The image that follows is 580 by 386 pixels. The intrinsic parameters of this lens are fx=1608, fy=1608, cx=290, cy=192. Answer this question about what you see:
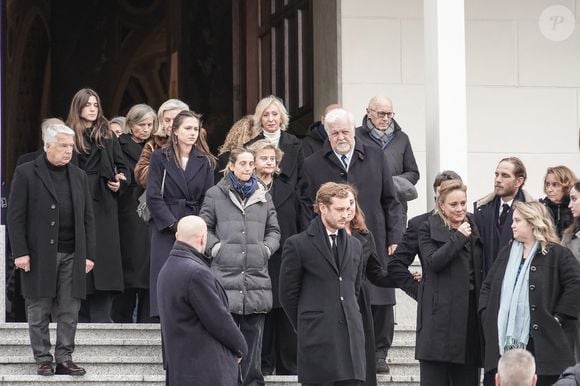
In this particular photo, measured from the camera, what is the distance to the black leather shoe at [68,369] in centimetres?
1147

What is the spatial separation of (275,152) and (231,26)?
6.98 metres

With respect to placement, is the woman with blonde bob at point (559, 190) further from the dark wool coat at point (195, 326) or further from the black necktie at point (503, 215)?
the dark wool coat at point (195, 326)

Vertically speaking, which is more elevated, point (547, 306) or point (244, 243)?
point (244, 243)

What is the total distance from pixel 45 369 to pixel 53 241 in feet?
3.05

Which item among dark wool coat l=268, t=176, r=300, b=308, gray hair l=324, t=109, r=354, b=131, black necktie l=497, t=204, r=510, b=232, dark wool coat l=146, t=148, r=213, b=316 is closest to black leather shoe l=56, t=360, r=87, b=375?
dark wool coat l=146, t=148, r=213, b=316

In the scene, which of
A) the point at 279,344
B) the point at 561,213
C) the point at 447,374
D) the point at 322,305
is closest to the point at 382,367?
the point at 279,344

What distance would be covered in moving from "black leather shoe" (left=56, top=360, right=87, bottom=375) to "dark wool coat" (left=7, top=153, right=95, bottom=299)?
50cm

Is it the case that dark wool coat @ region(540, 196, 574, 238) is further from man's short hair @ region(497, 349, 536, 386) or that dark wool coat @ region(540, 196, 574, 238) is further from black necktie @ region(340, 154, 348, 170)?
man's short hair @ region(497, 349, 536, 386)

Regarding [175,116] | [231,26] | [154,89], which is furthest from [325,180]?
[154,89]

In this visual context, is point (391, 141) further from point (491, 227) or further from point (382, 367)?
point (382, 367)

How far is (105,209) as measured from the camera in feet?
42.4

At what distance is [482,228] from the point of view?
37.3ft

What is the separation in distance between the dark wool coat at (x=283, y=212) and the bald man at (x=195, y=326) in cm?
226

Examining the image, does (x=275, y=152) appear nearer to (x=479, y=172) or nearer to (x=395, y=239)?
(x=395, y=239)
